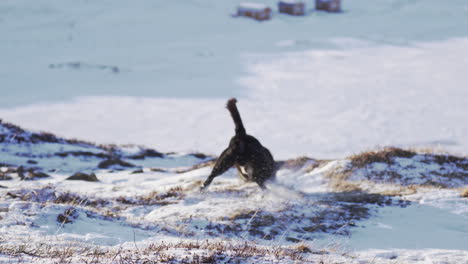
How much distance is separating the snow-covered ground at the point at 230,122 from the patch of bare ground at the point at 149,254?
5 centimetres

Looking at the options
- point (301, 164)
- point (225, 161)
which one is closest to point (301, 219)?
point (225, 161)

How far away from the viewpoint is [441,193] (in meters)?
10.8

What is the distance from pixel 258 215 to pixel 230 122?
27.1 metres

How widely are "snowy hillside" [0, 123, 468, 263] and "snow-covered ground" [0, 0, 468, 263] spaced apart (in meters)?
0.05

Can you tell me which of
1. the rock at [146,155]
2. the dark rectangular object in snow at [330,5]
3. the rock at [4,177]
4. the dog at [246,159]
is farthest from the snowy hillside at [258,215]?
the dark rectangular object in snow at [330,5]

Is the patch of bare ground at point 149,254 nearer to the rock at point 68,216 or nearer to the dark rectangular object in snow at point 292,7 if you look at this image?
the rock at point 68,216

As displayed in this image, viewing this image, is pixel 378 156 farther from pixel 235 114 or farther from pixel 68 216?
pixel 68 216

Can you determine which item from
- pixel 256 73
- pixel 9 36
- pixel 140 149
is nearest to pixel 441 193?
pixel 140 149

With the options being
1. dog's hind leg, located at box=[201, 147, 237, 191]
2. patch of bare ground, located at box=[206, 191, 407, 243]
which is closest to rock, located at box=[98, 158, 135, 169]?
dog's hind leg, located at box=[201, 147, 237, 191]

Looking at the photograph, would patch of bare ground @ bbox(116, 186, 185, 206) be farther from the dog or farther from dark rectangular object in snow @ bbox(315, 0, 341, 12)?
dark rectangular object in snow @ bbox(315, 0, 341, 12)

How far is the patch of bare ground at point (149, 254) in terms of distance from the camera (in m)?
5.46

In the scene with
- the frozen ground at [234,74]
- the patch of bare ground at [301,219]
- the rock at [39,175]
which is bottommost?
the frozen ground at [234,74]

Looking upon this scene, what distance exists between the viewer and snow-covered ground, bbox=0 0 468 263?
8391mm

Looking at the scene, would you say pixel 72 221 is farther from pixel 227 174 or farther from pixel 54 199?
pixel 227 174
